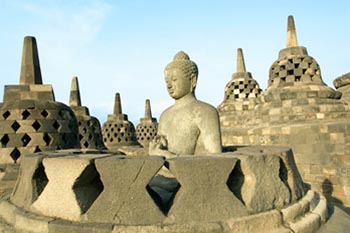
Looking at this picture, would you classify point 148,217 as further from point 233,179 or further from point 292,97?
point 292,97

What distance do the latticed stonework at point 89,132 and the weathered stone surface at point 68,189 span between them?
8.75m

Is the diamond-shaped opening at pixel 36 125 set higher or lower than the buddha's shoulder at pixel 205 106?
higher

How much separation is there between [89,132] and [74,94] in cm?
222

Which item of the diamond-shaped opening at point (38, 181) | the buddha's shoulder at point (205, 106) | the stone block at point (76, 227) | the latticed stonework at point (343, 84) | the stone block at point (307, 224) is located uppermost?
the latticed stonework at point (343, 84)

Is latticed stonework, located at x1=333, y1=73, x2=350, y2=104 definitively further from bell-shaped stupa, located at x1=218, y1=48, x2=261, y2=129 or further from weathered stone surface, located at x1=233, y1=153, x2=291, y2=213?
weathered stone surface, located at x1=233, y1=153, x2=291, y2=213

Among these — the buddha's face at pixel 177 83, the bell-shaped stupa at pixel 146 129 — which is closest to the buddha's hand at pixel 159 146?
the buddha's face at pixel 177 83

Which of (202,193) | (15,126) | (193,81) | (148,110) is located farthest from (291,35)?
(148,110)

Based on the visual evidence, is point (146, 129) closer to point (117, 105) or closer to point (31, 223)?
point (117, 105)

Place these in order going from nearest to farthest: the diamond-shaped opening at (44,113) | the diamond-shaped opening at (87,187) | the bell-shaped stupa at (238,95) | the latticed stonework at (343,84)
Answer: the diamond-shaped opening at (87,187) → the diamond-shaped opening at (44,113) → the latticed stonework at (343,84) → the bell-shaped stupa at (238,95)

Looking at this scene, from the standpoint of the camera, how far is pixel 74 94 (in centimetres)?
1234

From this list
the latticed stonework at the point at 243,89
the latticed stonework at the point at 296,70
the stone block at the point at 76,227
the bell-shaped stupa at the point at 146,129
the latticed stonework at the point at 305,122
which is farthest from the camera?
the bell-shaped stupa at the point at 146,129

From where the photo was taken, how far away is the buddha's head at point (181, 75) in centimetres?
294

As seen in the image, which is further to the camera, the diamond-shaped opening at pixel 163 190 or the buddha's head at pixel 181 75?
the buddha's head at pixel 181 75

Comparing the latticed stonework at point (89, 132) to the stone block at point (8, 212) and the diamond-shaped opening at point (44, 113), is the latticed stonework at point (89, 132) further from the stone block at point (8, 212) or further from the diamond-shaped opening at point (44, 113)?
the stone block at point (8, 212)
